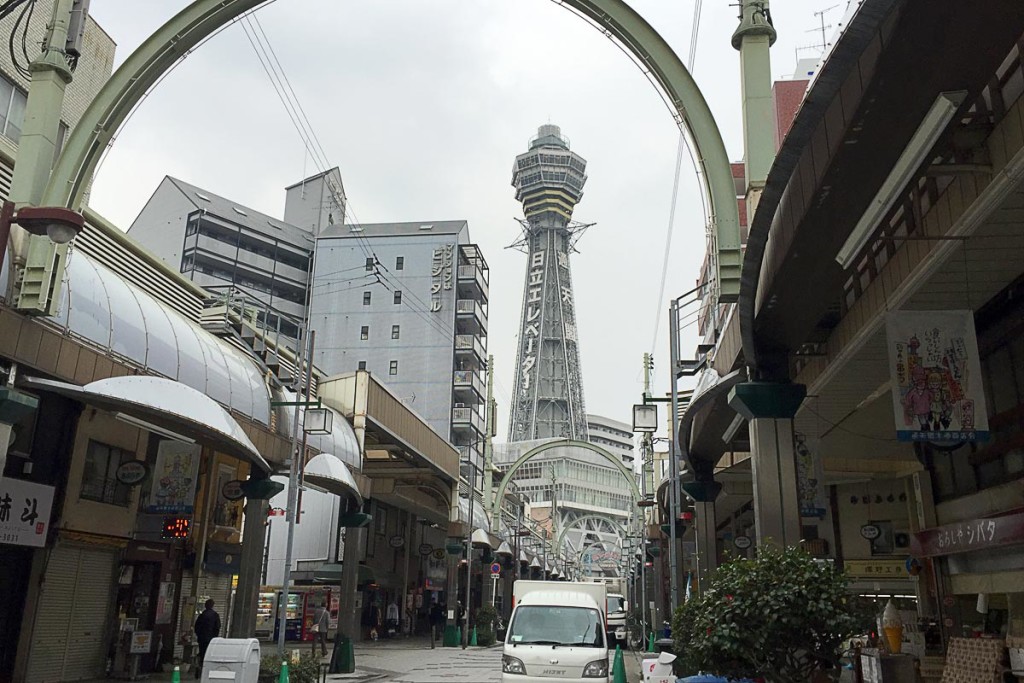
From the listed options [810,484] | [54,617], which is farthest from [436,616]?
[810,484]

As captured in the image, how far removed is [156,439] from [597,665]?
13029 millimetres

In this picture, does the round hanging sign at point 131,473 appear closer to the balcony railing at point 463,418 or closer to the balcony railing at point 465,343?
the balcony railing at point 463,418

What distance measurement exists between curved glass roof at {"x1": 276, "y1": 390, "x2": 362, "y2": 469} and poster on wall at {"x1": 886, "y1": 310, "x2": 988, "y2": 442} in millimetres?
15820

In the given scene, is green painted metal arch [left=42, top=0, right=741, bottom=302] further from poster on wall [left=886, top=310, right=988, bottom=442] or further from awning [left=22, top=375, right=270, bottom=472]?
awning [left=22, top=375, right=270, bottom=472]

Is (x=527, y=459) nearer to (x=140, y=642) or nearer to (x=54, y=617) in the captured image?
(x=140, y=642)

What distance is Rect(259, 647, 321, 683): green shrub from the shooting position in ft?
53.5

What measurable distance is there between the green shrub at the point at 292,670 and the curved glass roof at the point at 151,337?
6322 millimetres

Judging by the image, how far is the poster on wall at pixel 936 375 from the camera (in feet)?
37.1

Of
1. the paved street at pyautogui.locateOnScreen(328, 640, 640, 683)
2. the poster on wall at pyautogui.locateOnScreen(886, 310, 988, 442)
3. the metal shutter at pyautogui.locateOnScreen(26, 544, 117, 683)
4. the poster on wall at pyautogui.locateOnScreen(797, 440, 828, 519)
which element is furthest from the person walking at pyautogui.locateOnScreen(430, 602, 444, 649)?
the poster on wall at pyautogui.locateOnScreen(886, 310, 988, 442)

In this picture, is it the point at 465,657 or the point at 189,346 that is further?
the point at 465,657

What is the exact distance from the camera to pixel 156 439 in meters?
22.3

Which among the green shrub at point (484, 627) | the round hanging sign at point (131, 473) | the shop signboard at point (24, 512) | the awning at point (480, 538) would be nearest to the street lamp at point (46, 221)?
the shop signboard at point (24, 512)

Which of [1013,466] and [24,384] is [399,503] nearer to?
[24,384]

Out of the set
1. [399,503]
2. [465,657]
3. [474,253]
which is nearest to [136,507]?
[465,657]
